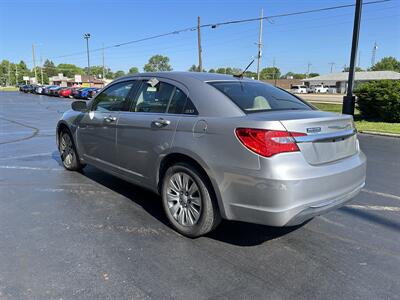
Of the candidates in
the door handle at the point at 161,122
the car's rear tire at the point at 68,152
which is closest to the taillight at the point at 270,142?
the door handle at the point at 161,122

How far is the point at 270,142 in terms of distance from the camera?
125 inches

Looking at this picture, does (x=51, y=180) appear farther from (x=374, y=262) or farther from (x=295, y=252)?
(x=374, y=262)

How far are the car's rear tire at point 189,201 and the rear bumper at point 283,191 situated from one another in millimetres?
236

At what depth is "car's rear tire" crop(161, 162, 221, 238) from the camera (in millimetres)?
3654

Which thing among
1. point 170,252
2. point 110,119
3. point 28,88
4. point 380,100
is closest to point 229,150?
point 170,252

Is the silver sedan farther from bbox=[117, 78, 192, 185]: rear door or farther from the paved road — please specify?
the paved road

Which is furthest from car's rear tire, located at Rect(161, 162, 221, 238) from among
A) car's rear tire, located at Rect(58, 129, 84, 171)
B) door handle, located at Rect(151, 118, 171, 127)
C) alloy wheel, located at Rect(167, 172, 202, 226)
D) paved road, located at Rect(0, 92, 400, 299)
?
car's rear tire, located at Rect(58, 129, 84, 171)

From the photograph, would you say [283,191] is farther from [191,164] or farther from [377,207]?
[377,207]

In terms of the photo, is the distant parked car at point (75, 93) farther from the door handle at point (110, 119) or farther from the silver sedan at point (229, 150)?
the silver sedan at point (229, 150)

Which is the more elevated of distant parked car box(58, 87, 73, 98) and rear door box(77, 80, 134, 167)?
rear door box(77, 80, 134, 167)

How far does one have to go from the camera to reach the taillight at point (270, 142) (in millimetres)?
3178

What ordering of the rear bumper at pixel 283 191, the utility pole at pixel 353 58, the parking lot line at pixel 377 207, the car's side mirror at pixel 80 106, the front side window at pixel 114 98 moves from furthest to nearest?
the utility pole at pixel 353 58 → the car's side mirror at pixel 80 106 → the front side window at pixel 114 98 → the parking lot line at pixel 377 207 → the rear bumper at pixel 283 191

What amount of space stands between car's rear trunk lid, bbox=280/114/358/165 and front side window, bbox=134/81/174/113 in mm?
1541

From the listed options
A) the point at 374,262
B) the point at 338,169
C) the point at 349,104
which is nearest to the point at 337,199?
the point at 338,169
